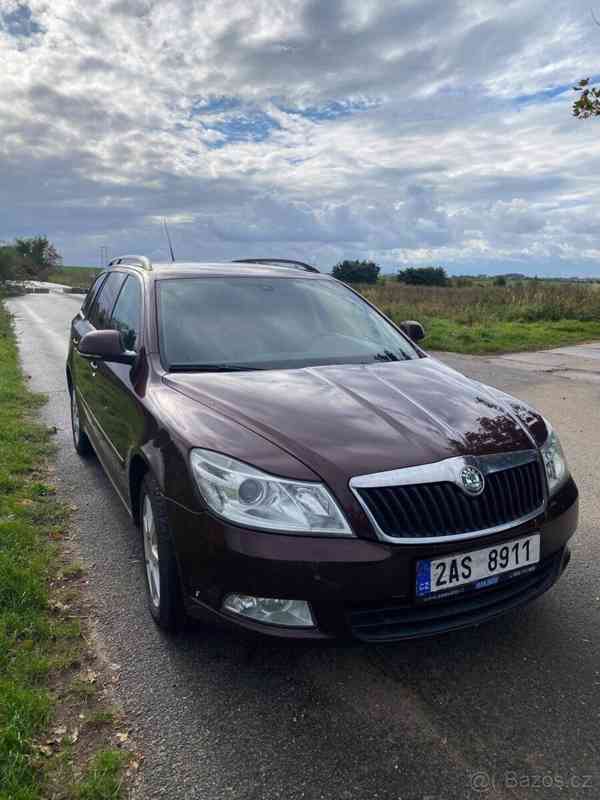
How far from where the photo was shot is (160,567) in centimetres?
280

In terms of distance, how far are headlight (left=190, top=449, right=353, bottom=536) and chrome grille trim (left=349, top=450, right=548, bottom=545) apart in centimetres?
12

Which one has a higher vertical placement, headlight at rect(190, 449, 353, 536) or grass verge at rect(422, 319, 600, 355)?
headlight at rect(190, 449, 353, 536)

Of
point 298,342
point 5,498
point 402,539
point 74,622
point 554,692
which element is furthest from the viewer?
point 5,498

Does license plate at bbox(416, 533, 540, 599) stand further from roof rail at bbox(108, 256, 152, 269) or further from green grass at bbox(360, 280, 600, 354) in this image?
green grass at bbox(360, 280, 600, 354)

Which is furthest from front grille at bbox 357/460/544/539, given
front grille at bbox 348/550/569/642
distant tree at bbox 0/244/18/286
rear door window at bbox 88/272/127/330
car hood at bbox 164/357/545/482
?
distant tree at bbox 0/244/18/286

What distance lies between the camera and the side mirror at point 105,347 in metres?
3.59

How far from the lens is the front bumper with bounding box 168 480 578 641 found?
2.30 m

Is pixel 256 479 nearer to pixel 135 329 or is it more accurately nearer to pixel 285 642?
pixel 285 642

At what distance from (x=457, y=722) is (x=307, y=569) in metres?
0.83

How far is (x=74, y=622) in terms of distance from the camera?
10.3ft

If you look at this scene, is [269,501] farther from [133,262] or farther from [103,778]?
[133,262]

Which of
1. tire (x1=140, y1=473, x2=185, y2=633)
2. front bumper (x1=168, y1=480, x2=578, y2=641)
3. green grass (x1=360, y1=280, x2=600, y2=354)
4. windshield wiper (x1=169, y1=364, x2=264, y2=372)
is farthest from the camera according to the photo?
green grass (x1=360, y1=280, x2=600, y2=354)

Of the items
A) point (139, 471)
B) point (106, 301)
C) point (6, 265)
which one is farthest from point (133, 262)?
point (6, 265)

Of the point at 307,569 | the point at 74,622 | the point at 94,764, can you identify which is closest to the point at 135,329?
the point at 74,622
